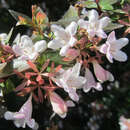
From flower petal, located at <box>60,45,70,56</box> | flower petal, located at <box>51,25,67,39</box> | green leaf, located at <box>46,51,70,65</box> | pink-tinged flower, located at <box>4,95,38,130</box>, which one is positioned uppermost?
flower petal, located at <box>51,25,67,39</box>

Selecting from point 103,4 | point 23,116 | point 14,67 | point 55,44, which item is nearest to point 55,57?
point 55,44

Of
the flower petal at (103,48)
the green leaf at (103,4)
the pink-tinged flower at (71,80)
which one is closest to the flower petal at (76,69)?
the pink-tinged flower at (71,80)

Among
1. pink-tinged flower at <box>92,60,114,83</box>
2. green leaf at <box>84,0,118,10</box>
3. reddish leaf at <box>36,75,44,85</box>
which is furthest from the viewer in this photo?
green leaf at <box>84,0,118,10</box>

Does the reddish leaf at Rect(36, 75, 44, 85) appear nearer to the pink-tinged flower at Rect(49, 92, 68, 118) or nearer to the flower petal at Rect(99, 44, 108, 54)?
the pink-tinged flower at Rect(49, 92, 68, 118)

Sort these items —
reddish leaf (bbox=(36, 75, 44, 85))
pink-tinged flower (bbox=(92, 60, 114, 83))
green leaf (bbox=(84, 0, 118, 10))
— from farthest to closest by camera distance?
green leaf (bbox=(84, 0, 118, 10)) < pink-tinged flower (bbox=(92, 60, 114, 83)) < reddish leaf (bbox=(36, 75, 44, 85))

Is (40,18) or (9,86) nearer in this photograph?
(9,86)

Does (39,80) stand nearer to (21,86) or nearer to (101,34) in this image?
(21,86)

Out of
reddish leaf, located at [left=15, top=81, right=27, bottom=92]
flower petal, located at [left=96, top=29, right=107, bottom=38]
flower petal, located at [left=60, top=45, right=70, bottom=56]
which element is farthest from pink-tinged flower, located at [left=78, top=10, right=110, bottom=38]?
reddish leaf, located at [left=15, top=81, right=27, bottom=92]
